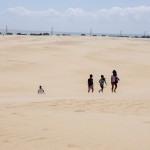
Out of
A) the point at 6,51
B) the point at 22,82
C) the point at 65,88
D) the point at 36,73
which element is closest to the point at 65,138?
the point at 65,88

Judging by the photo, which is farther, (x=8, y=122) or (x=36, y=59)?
(x=36, y=59)

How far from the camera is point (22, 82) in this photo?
2706cm

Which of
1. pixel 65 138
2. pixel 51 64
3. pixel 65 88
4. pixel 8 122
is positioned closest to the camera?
pixel 65 138

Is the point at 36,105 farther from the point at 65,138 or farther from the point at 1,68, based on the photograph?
the point at 1,68

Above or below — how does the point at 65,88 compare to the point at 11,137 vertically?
below

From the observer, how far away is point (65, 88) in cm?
2536

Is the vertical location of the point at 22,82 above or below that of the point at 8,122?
below

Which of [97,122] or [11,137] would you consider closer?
[11,137]

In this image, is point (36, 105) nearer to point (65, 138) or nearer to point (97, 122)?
point (97, 122)

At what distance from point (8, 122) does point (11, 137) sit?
48.7 inches

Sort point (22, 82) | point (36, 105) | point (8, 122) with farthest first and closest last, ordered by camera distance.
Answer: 1. point (22, 82)
2. point (36, 105)
3. point (8, 122)

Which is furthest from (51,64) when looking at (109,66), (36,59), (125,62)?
(125,62)

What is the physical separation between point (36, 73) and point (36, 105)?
19673mm

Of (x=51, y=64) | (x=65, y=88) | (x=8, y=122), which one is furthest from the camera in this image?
(x=51, y=64)
